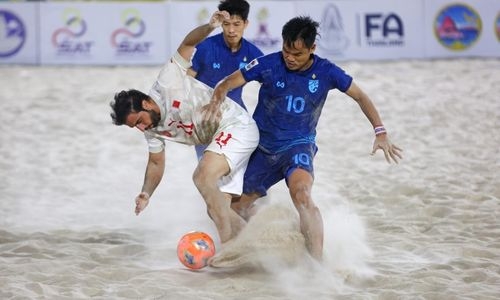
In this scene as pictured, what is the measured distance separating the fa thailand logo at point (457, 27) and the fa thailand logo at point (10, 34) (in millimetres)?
7220

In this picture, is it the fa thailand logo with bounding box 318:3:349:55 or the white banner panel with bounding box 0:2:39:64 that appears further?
the white banner panel with bounding box 0:2:39:64

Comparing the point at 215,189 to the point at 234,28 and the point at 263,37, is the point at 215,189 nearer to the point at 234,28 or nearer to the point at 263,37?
the point at 234,28

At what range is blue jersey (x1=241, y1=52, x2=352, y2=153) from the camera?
5.73 metres

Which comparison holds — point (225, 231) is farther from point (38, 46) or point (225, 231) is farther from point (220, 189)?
point (38, 46)

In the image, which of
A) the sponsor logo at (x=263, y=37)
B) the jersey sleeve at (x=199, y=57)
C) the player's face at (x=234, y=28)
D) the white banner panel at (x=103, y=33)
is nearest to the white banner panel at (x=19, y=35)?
the white banner panel at (x=103, y=33)

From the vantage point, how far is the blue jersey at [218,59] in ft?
22.2

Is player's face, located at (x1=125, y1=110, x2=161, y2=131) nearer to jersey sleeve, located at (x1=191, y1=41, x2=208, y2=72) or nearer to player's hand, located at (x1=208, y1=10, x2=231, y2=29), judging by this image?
player's hand, located at (x1=208, y1=10, x2=231, y2=29)

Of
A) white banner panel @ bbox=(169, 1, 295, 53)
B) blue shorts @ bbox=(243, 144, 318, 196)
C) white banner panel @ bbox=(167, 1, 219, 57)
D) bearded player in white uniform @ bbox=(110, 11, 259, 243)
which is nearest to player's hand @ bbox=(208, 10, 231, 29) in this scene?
bearded player in white uniform @ bbox=(110, 11, 259, 243)

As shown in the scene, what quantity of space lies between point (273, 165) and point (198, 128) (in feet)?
1.93

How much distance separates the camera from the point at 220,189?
586cm

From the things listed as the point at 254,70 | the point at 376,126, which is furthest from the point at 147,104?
the point at 376,126

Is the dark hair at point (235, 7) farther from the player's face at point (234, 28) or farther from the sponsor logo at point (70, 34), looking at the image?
the sponsor logo at point (70, 34)

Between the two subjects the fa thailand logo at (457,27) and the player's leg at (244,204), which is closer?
the player's leg at (244,204)

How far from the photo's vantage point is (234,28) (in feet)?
21.5
